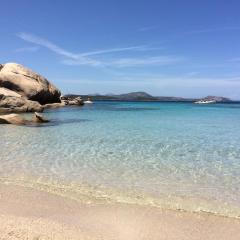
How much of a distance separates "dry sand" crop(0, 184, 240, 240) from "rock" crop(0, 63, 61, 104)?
1292 inches

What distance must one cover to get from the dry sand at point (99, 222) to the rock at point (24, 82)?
32824 millimetres

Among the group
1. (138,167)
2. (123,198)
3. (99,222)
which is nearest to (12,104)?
(138,167)

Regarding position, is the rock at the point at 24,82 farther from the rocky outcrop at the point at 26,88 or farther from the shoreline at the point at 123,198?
the shoreline at the point at 123,198

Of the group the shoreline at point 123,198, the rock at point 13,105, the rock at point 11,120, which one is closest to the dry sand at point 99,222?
the shoreline at point 123,198

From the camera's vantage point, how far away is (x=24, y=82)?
128 feet

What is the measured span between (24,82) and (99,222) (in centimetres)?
3508

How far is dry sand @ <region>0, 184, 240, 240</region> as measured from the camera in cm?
501

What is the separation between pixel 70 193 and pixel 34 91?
109 feet

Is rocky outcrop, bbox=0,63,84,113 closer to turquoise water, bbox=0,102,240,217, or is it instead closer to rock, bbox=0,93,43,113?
rock, bbox=0,93,43,113

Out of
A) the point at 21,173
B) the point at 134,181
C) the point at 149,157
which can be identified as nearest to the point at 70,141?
the point at 149,157

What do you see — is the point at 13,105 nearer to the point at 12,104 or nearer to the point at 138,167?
the point at 12,104

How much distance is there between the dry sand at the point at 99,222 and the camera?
5008mm

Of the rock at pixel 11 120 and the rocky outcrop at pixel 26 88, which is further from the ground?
the rocky outcrop at pixel 26 88

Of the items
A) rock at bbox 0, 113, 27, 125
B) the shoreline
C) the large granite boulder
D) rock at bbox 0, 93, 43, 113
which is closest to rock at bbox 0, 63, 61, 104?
the large granite boulder
